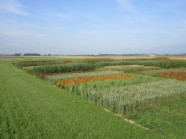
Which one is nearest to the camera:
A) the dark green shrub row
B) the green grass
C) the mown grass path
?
the mown grass path

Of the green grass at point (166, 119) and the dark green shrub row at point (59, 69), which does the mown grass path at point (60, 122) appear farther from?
the dark green shrub row at point (59, 69)

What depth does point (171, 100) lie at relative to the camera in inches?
412

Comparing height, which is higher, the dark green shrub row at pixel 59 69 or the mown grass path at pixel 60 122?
the dark green shrub row at pixel 59 69

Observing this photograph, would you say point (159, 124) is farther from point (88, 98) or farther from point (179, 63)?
point (179, 63)

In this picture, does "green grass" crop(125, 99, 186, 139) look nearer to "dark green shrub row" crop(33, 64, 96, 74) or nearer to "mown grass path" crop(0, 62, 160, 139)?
"mown grass path" crop(0, 62, 160, 139)

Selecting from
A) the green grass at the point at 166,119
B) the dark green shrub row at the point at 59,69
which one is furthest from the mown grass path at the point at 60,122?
the dark green shrub row at the point at 59,69

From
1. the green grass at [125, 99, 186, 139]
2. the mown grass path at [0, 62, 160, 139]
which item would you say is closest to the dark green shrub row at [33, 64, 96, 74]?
the mown grass path at [0, 62, 160, 139]

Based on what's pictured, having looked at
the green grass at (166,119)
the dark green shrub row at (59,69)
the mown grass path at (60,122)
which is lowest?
the green grass at (166,119)

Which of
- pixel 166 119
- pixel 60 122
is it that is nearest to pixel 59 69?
pixel 60 122

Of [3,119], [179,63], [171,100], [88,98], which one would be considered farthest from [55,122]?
[179,63]

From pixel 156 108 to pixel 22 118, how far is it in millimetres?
6241

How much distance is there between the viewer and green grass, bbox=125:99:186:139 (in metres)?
6.29

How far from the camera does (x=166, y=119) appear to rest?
24.9ft

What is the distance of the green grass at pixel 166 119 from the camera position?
629cm
